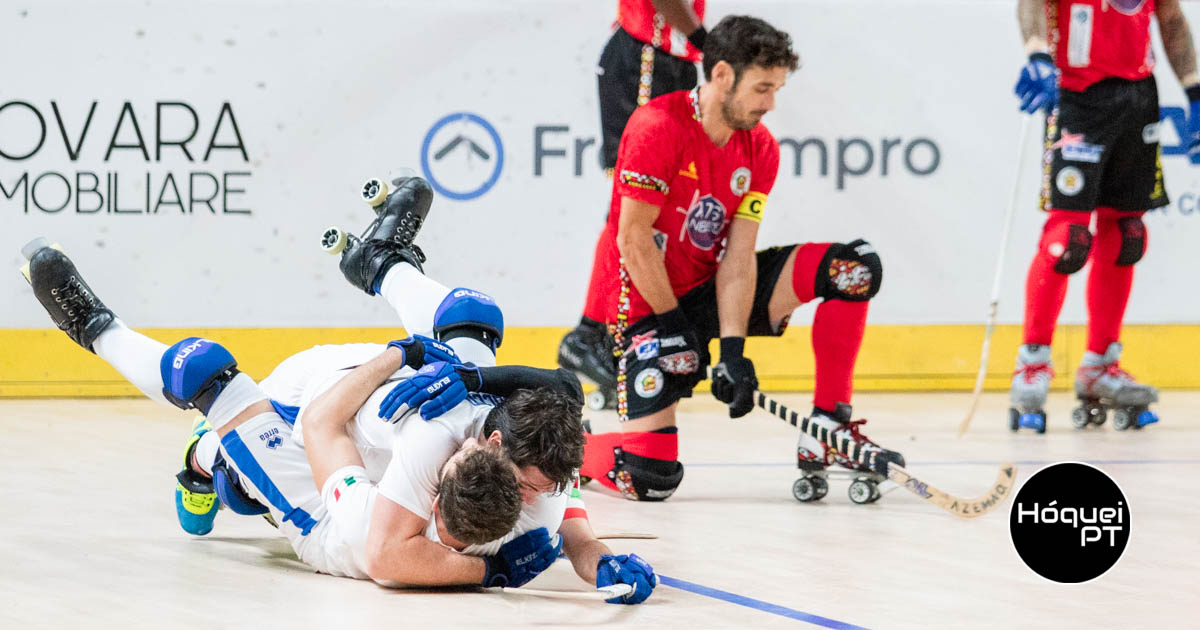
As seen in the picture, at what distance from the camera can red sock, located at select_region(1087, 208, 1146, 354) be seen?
580cm

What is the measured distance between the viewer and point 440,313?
3.59 m

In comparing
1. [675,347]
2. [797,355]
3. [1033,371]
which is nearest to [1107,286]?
[1033,371]

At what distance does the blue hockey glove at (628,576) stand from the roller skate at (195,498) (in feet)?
3.29

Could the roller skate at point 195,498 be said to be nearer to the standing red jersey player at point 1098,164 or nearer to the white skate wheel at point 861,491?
the white skate wheel at point 861,491

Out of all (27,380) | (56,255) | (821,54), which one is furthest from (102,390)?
(821,54)

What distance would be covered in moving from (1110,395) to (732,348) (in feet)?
7.53

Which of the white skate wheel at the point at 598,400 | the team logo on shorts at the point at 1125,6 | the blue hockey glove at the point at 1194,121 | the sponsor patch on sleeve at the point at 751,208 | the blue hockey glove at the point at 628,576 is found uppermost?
the team logo on shorts at the point at 1125,6

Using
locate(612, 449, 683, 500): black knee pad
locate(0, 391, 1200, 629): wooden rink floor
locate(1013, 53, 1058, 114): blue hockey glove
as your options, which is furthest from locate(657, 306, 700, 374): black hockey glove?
locate(1013, 53, 1058, 114): blue hockey glove

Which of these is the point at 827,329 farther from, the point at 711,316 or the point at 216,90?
the point at 216,90

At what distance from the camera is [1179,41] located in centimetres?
571

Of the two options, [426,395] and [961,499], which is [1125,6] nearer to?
[961,499]

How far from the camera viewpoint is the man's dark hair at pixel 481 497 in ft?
9.01

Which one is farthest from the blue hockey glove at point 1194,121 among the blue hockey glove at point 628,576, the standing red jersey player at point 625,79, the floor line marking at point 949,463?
the blue hockey glove at point 628,576

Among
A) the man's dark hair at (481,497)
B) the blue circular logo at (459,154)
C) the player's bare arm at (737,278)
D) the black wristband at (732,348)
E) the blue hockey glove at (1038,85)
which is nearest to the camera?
the man's dark hair at (481,497)
